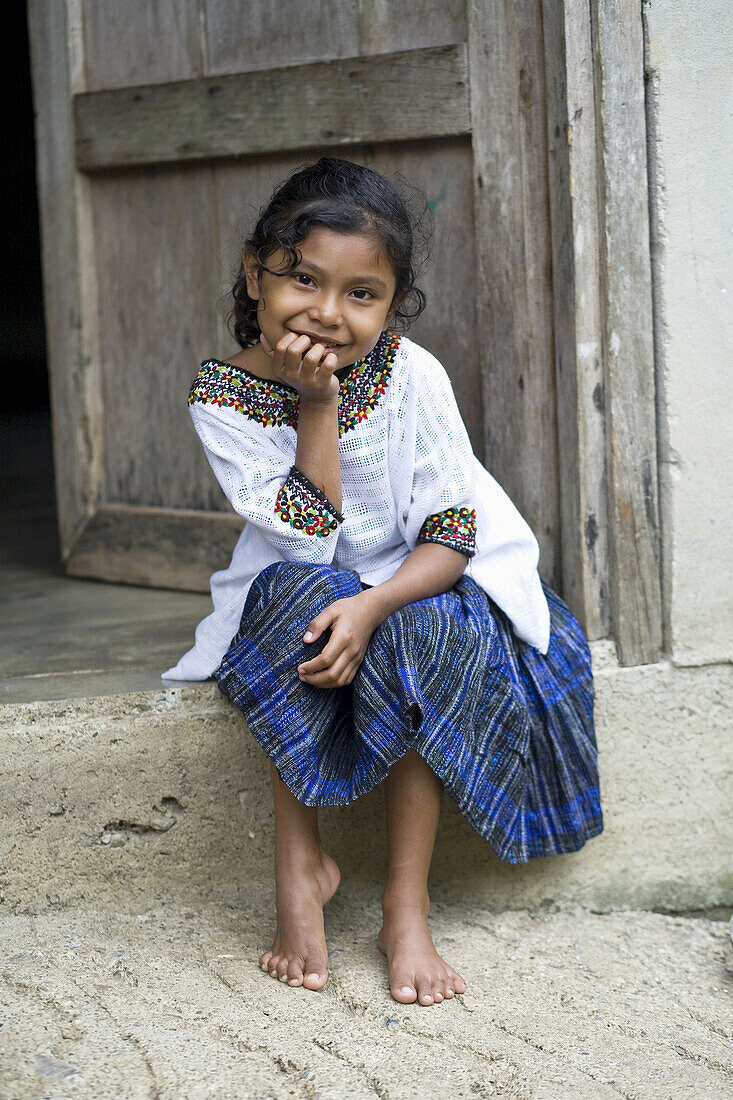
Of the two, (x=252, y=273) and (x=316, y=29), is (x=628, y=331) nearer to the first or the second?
(x=252, y=273)

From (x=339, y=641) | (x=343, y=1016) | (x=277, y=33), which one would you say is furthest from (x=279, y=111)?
(x=343, y=1016)

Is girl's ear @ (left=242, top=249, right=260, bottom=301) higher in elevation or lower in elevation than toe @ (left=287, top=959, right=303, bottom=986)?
higher

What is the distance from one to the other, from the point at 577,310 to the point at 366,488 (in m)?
0.53

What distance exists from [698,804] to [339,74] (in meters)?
1.74

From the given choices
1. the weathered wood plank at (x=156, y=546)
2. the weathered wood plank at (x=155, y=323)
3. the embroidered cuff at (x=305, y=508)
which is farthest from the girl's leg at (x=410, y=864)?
the weathered wood plank at (x=155, y=323)

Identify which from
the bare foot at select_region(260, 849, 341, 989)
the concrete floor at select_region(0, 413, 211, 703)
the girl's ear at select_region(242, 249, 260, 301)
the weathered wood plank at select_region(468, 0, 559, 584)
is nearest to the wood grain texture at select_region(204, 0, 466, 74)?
the weathered wood plank at select_region(468, 0, 559, 584)

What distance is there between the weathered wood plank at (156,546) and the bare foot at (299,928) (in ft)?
3.60

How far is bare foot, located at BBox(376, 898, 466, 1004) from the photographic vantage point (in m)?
1.72

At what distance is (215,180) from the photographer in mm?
2654

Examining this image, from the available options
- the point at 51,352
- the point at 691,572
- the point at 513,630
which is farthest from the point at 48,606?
the point at 691,572

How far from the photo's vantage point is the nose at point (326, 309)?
178cm

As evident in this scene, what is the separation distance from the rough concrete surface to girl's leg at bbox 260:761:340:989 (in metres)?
0.04

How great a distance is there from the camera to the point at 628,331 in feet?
6.81

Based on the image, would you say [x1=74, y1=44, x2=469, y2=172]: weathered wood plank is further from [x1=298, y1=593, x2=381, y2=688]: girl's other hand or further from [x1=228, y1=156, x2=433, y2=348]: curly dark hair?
[x1=298, y1=593, x2=381, y2=688]: girl's other hand
